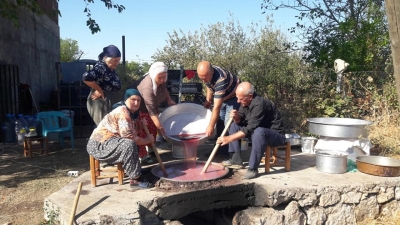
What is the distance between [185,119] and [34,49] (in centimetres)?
816

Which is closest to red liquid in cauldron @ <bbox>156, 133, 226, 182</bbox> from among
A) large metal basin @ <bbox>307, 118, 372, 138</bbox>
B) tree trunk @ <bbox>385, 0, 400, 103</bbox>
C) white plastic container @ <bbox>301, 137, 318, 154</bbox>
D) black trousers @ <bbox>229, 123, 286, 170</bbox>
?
black trousers @ <bbox>229, 123, 286, 170</bbox>

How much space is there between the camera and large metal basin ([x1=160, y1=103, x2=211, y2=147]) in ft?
15.8

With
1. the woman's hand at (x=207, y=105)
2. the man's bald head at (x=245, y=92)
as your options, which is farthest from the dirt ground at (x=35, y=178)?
the man's bald head at (x=245, y=92)

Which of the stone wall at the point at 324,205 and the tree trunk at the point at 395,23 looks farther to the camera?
the stone wall at the point at 324,205

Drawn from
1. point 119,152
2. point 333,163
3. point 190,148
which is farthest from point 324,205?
point 119,152

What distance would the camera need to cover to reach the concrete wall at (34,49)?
353 inches

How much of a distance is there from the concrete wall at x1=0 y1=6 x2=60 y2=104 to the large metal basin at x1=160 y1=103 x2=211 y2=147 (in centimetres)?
491

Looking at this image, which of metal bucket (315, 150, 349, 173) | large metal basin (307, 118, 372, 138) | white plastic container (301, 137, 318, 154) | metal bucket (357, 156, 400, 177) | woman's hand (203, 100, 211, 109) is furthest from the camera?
white plastic container (301, 137, 318, 154)

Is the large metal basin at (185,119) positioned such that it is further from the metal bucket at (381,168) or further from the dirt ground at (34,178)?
the metal bucket at (381,168)

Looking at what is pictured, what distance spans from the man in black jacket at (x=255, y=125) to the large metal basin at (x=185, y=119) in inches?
23.8

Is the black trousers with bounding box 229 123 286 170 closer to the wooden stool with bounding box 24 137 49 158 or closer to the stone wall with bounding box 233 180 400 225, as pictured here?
the stone wall with bounding box 233 180 400 225

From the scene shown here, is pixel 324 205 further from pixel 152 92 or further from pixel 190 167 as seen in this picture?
pixel 152 92

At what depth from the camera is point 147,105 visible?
432cm

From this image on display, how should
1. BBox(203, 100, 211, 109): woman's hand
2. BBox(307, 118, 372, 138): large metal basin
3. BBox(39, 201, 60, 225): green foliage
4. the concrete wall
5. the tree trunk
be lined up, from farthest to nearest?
1. the concrete wall
2. BBox(203, 100, 211, 109): woman's hand
3. BBox(307, 118, 372, 138): large metal basin
4. BBox(39, 201, 60, 225): green foliage
5. the tree trunk
